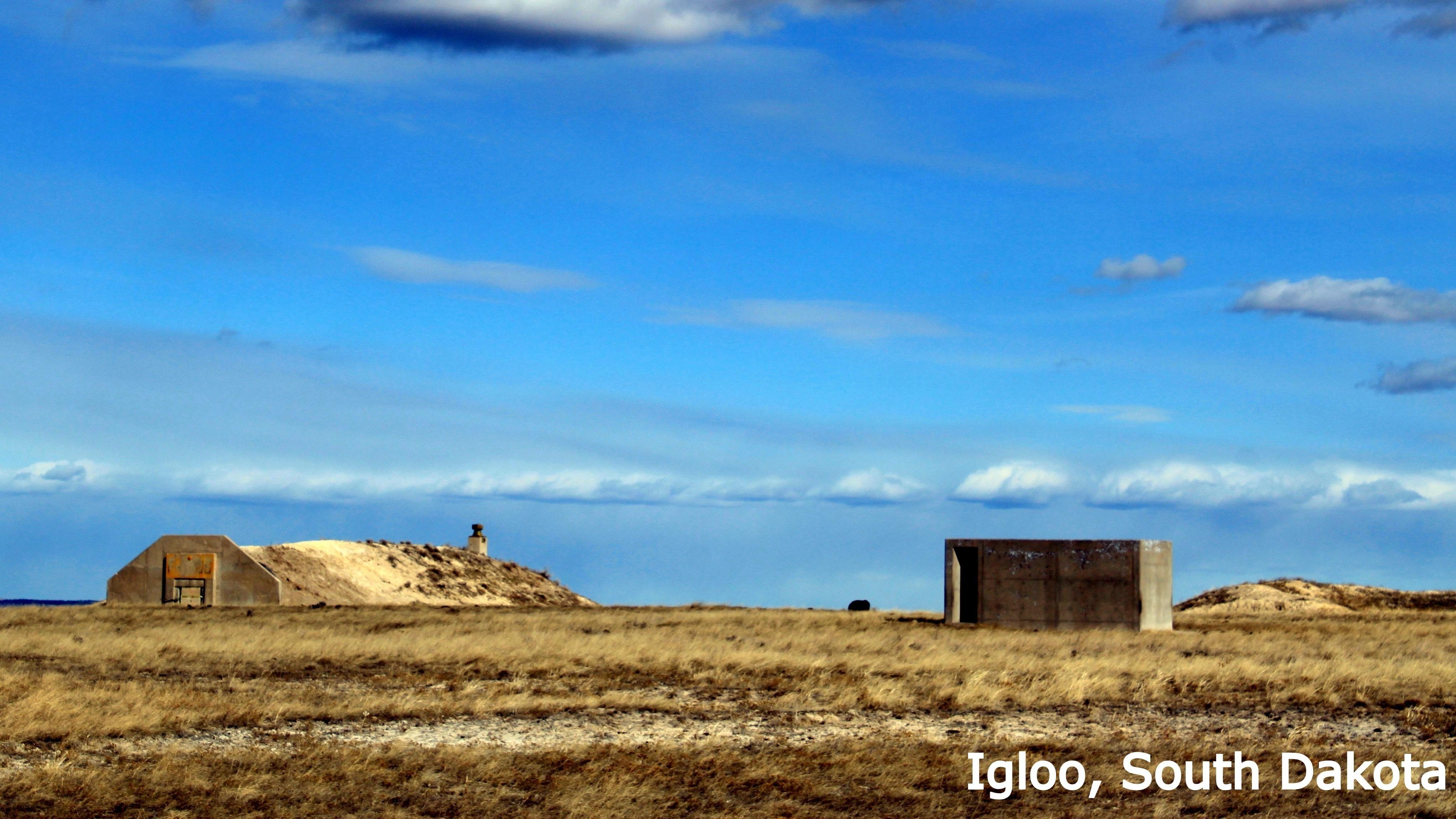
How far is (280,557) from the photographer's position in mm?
58031

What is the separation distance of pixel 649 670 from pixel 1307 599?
39.2 meters

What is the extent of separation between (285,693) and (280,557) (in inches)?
1517

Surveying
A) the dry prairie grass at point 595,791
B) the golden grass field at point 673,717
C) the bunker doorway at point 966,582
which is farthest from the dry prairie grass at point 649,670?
the dry prairie grass at point 595,791

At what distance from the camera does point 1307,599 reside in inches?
2197

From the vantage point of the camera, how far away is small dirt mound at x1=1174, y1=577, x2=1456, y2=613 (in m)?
54.1

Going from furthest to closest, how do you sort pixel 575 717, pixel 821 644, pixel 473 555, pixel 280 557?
pixel 473 555
pixel 280 557
pixel 821 644
pixel 575 717

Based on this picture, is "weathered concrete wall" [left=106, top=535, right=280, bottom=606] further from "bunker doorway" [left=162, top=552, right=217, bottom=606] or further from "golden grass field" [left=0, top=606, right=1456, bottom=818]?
"golden grass field" [left=0, top=606, right=1456, bottom=818]

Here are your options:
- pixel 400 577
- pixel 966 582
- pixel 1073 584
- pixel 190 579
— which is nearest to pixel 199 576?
Answer: pixel 190 579

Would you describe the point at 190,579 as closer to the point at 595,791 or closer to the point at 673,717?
the point at 673,717

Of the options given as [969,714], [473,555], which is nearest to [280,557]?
[473,555]

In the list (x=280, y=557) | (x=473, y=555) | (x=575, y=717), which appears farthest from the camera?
(x=473, y=555)

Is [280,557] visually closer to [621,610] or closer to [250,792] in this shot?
[621,610]

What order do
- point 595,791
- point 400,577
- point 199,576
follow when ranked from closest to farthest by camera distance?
point 595,791 → point 199,576 → point 400,577

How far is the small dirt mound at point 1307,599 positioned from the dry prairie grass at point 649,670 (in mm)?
13976
